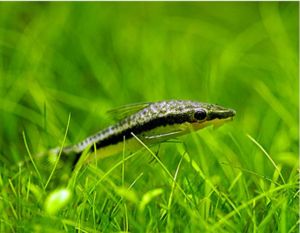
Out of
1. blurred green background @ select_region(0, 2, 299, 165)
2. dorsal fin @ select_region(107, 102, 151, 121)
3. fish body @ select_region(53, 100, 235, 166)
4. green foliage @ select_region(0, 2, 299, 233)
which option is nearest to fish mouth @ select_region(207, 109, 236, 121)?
fish body @ select_region(53, 100, 235, 166)

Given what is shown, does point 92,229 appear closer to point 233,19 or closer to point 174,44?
point 174,44

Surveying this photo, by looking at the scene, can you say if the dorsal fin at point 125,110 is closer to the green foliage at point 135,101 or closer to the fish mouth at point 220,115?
the green foliage at point 135,101

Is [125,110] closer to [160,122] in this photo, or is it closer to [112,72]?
[160,122]

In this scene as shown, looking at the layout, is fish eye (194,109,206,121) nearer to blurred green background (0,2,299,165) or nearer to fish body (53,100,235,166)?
fish body (53,100,235,166)

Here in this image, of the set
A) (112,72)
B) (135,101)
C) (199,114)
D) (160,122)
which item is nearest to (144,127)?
(160,122)

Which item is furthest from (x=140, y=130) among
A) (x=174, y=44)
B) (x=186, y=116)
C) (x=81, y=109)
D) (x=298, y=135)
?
(x=174, y=44)
